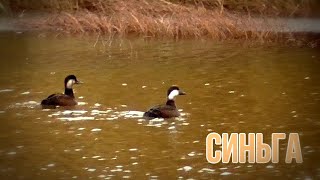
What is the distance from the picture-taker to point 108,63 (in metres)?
17.5

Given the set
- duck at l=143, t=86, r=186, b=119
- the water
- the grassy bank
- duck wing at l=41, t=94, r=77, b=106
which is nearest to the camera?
the water

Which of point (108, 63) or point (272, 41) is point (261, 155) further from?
point (272, 41)

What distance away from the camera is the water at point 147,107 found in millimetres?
9180

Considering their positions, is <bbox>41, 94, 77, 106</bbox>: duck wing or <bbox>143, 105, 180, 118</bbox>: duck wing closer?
<bbox>143, 105, 180, 118</bbox>: duck wing

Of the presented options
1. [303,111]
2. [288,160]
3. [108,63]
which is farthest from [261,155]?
[108,63]

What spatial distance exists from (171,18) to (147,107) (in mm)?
10486

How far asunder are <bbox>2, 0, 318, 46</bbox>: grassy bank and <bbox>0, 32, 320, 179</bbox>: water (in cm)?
131

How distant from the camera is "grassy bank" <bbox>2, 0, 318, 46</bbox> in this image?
21.6 metres

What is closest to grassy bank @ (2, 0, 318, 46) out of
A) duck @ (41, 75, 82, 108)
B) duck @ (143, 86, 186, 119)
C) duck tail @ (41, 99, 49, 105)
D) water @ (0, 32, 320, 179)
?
water @ (0, 32, 320, 179)

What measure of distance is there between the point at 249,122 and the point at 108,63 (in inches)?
267

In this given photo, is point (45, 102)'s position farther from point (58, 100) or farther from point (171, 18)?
point (171, 18)

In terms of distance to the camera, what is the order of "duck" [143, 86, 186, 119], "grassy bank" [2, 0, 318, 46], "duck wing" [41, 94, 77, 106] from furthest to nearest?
1. "grassy bank" [2, 0, 318, 46]
2. "duck wing" [41, 94, 77, 106]
3. "duck" [143, 86, 186, 119]

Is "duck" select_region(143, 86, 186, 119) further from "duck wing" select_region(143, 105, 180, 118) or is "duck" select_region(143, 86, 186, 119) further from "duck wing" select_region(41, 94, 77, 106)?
"duck wing" select_region(41, 94, 77, 106)

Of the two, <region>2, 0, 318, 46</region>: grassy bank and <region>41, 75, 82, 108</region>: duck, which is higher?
<region>2, 0, 318, 46</region>: grassy bank
